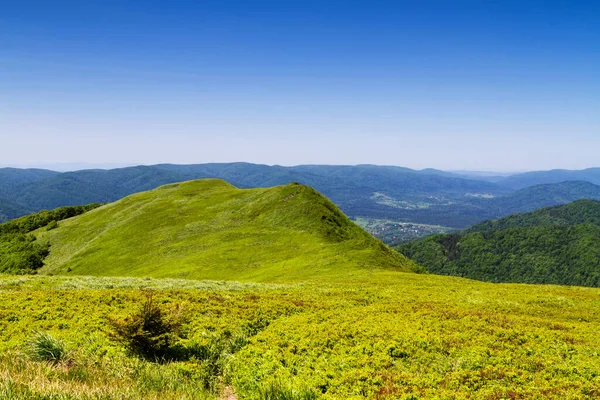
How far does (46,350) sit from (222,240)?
67.6 metres

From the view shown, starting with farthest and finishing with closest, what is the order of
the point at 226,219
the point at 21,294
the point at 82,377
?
the point at 226,219
the point at 21,294
the point at 82,377

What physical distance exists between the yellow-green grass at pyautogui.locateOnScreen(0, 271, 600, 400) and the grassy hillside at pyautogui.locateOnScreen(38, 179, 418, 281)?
97.8 ft

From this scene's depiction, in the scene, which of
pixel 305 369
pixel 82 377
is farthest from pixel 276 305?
pixel 82 377

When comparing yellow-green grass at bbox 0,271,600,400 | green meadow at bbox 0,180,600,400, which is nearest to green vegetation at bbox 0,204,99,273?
green meadow at bbox 0,180,600,400

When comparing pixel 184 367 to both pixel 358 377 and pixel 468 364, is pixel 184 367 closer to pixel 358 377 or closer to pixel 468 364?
pixel 358 377

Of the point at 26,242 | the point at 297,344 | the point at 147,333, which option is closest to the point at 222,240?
the point at 297,344

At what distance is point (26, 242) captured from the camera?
103 meters

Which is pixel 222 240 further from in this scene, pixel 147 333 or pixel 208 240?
pixel 147 333

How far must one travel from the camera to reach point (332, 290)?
34312 mm

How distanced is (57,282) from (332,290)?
25.7 meters

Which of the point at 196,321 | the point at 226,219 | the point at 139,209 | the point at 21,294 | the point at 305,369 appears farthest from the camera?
the point at 139,209

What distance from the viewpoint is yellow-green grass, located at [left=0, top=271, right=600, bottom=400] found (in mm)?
10758

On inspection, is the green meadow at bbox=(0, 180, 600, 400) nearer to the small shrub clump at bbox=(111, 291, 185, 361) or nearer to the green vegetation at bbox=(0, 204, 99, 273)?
the small shrub clump at bbox=(111, 291, 185, 361)

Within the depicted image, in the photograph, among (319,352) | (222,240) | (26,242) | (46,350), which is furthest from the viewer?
(26,242)
